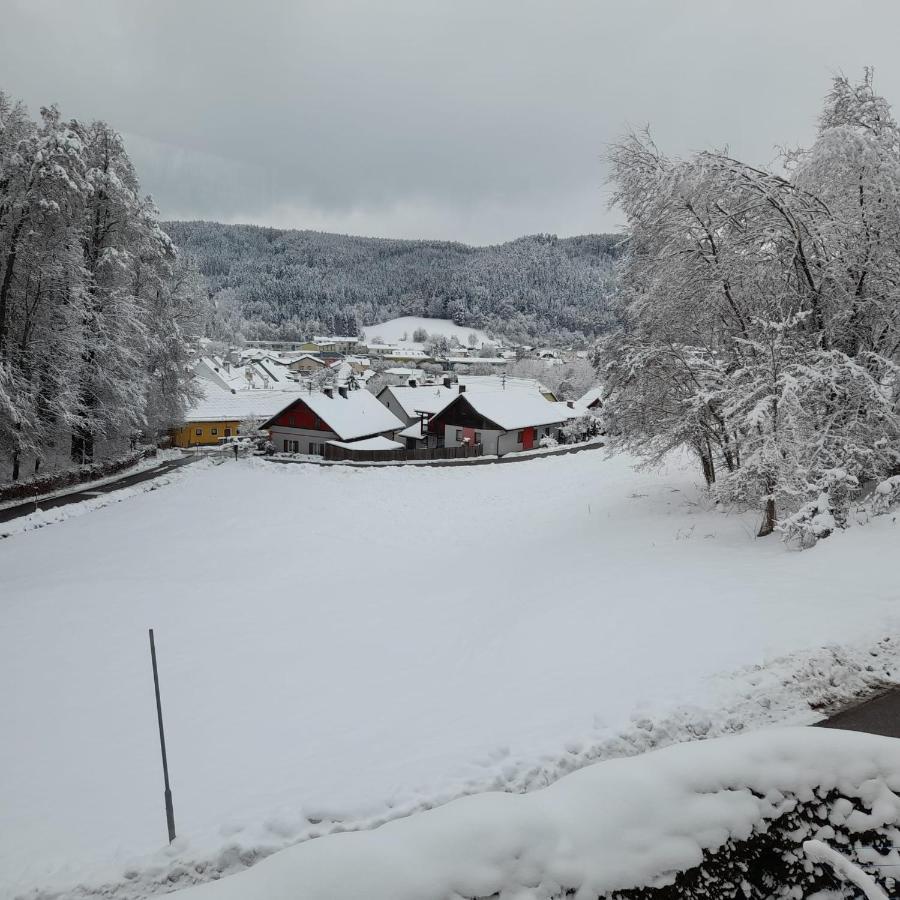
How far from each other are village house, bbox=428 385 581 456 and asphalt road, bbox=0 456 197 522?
22841 millimetres

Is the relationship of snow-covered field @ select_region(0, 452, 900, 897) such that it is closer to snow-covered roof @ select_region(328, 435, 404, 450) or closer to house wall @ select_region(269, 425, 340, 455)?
snow-covered roof @ select_region(328, 435, 404, 450)

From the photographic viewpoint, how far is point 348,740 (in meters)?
7.46

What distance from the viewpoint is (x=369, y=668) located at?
9883 millimetres

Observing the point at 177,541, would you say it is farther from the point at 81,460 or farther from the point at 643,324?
the point at 643,324

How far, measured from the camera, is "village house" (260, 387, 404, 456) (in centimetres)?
4388

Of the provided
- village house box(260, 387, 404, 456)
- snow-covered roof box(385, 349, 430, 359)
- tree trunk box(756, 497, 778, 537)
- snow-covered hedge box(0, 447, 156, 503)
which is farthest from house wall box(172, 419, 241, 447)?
snow-covered roof box(385, 349, 430, 359)

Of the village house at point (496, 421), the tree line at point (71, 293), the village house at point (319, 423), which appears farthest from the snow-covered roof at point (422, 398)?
the tree line at point (71, 293)

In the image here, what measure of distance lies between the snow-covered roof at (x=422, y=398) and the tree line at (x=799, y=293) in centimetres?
4069

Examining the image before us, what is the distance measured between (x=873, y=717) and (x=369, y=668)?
286 inches

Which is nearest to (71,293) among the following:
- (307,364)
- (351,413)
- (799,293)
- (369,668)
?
(351,413)

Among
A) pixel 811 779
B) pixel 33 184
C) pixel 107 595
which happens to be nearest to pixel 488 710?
pixel 811 779

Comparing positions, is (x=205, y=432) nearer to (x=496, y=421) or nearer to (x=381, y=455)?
(x=381, y=455)

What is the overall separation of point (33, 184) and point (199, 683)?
23.9 m

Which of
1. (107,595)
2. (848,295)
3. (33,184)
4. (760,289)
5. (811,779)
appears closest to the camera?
(811,779)
